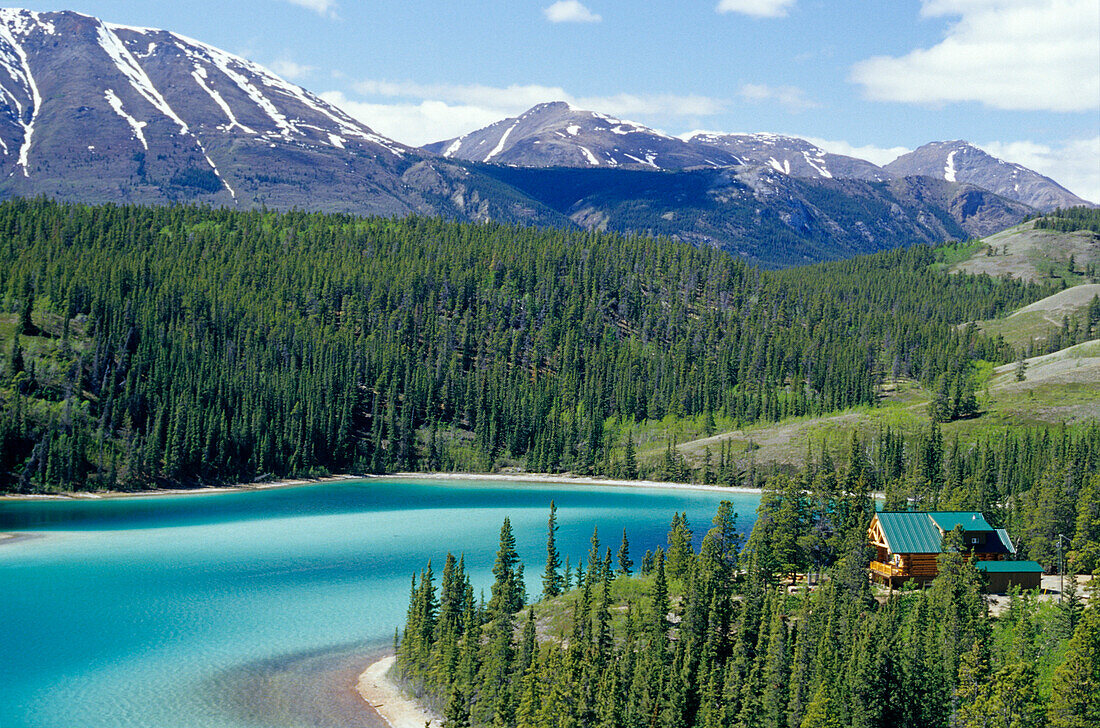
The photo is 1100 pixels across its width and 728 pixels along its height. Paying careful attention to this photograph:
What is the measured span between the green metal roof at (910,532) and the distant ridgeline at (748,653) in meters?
1.89

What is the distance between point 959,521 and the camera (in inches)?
2904

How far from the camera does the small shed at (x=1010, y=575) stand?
68.6 metres

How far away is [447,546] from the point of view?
102938 mm

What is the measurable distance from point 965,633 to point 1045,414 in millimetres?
133197

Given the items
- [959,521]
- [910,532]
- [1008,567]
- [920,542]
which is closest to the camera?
[1008,567]

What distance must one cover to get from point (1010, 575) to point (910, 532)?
24.1 feet

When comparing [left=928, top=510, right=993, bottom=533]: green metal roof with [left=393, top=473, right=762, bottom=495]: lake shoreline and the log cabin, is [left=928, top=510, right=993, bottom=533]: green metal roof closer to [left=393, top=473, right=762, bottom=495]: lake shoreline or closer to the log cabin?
the log cabin

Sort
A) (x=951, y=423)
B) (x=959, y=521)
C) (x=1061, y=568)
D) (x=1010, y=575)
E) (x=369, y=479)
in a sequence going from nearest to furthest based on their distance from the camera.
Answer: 1. (x=1010, y=575)
2. (x=959, y=521)
3. (x=1061, y=568)
4. (x=951, y=423)
5. (x=369, y=479)

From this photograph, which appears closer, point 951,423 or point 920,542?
point 920,542

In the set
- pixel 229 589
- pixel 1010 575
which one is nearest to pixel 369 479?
pixel 229 589

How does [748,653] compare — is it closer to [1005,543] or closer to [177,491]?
[1005,543]

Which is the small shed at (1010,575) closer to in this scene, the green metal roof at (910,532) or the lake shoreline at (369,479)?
the green metal roof at (910,532)

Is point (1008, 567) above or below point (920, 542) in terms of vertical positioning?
below

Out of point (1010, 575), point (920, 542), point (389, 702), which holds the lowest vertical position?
point (389, 702)
